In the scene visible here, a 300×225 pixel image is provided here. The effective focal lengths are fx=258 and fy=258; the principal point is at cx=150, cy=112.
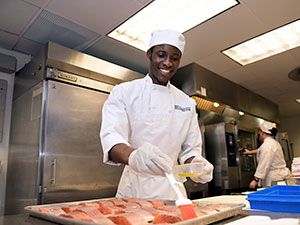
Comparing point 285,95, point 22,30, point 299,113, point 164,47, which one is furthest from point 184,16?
point 299,113

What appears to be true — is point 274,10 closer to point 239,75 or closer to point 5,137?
point 239,75

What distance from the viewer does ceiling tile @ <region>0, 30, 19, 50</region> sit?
2.59 metres

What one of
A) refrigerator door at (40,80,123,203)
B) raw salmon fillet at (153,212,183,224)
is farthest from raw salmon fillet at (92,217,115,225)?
refrigerator door at (40,80,123,203)

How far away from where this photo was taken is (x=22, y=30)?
2516 mm

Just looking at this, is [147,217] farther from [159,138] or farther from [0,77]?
[0,77]

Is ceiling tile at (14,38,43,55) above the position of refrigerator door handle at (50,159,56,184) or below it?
above

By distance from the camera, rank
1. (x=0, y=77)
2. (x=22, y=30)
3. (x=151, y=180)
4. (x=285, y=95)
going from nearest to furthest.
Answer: (x=151, y=180)
(x=22, y=30)
(x=0, y=77)
(x=285, y=95)

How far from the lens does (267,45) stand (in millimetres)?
3121

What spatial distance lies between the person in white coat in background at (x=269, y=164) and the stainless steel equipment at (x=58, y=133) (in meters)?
1.99

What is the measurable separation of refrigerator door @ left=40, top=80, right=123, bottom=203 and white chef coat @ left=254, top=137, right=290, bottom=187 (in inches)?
80.1

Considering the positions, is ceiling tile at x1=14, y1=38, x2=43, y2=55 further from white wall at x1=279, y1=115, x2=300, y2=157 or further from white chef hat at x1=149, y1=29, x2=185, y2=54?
white wall at x1=279, y1=115, x2=300, y2=157

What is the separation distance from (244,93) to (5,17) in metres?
3.69

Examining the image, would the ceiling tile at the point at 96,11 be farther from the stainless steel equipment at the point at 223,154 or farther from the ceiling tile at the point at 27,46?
the stainless steel equipment at the point at 223,154

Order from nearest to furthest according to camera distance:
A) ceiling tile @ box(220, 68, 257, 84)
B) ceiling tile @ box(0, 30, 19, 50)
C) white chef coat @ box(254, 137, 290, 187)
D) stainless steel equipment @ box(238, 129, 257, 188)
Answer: ceiling tile @ box(0, 30, 19, 50), white chef coat @ box(254, 137, 290, 187), ceiling tile @ box(220, 68, 257, 84), stainless steel equipment @ box(238, 129, 257, 188)
